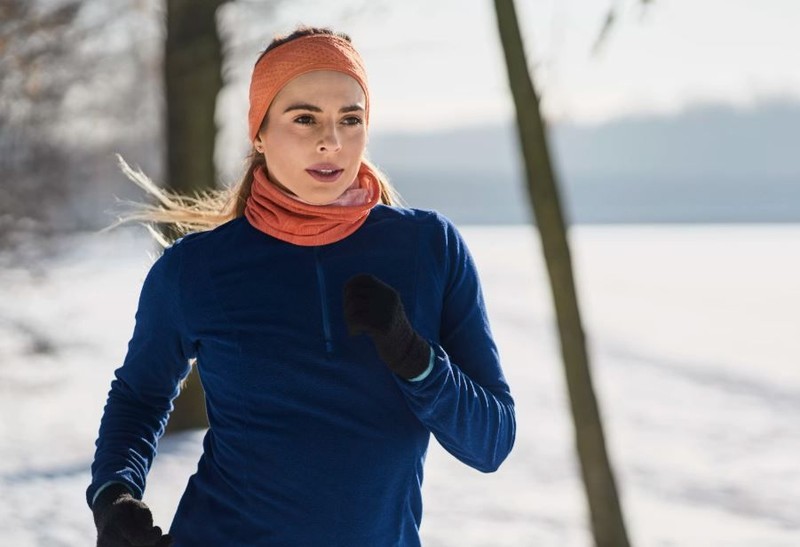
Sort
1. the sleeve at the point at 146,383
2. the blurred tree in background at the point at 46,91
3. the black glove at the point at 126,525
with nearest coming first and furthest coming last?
the black glove at the point at 126,525 < the sleeve at the point at 146,383 < the blurred tree in background at the point at 46,91

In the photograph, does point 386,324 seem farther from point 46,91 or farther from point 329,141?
point 46,91

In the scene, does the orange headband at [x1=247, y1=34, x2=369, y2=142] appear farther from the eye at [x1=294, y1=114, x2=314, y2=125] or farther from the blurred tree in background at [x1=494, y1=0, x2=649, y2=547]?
the blurred tree in background at [x1=494, y1=0, x2=649, y2=547]

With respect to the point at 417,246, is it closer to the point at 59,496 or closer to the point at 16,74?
the point at 59,496

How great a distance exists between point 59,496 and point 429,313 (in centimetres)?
508

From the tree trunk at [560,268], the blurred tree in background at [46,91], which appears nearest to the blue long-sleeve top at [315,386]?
the tree trunk at [560,268]

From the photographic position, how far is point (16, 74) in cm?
1023

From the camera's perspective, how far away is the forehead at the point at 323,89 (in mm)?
1650

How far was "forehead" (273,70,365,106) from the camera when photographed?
1650 mm

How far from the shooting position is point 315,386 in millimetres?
1617

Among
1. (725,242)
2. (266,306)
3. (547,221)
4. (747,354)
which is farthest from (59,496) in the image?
(725,242)

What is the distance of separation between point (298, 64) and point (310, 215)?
23cm

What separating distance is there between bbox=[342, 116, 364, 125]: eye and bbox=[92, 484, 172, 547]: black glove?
0.63 metres

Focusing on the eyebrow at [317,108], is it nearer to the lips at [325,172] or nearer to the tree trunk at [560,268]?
the lips at [325,172]

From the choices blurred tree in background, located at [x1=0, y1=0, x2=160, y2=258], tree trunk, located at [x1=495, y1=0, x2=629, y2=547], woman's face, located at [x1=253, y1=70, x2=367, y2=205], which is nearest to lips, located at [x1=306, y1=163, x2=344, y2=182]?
woman's face, located at [x1=253, y1=70, x2=367, y2=205]
